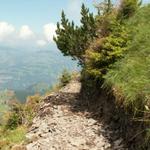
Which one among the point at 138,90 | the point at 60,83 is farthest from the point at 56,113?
the point at 60,83

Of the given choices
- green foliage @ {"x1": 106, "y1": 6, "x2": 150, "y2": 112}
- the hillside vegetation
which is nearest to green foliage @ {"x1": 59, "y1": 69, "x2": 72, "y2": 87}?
the hillside vegetation

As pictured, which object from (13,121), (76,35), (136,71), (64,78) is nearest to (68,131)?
(136,71)

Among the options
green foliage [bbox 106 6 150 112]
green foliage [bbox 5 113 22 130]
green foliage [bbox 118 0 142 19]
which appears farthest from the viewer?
green foliage [bbox 5 113 22 130]

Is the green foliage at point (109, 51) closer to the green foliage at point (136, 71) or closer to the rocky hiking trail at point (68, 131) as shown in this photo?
the green foliage at point (136, 71)

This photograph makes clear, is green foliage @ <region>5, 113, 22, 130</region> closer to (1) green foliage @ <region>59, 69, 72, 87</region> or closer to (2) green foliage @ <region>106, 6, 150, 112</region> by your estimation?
(1) green foliage @ <region>59, 69, 72, 87</region>

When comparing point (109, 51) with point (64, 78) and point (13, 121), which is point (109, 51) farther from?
point (64, 78)

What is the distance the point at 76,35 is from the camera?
93.6 ft

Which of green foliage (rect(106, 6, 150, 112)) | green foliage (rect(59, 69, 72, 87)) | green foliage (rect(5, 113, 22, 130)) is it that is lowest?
green foliage (rect(5, 113, 22, 130))

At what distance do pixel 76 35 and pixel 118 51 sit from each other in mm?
7134

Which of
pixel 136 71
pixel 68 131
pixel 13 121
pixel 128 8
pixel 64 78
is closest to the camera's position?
pixel 136 71

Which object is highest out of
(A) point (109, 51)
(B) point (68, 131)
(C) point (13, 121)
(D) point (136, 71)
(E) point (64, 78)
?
(A) point (109, 51)

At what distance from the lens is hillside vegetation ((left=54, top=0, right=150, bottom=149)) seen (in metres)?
14.7

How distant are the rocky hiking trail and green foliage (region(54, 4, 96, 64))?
4.56 meters

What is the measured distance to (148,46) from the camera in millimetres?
19375
